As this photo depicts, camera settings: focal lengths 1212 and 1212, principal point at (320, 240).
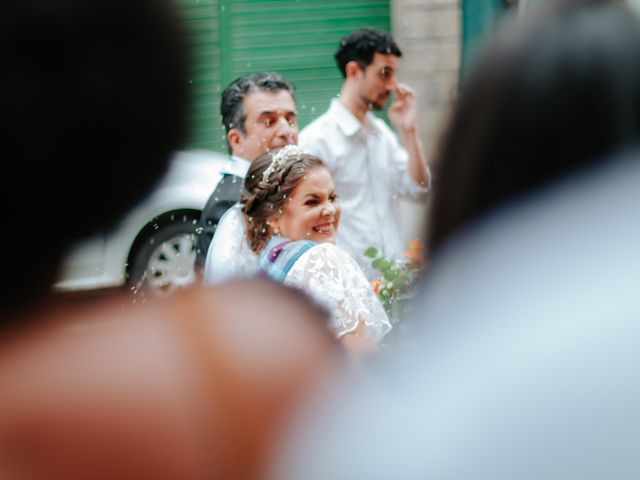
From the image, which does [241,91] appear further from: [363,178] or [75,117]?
[75,117]

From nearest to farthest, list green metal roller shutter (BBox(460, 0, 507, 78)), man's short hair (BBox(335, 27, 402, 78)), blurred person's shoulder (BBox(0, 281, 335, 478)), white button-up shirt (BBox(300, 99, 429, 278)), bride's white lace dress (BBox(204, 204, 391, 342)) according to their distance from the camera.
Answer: blurred person's shoulder (BBox(0, 281, 335, 478))
bride's white lace dress (BBox(204, 204, 391, 342))
white button-up shirt (BBox(300, 99, 429, 278))
man's short hair (BBox(335, 27, 402, 78))
green metal roller shutter (BBox(460, 0, 507, 78))

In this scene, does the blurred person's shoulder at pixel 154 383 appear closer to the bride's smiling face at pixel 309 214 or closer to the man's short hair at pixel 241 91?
the bride's smiling face at pixel 309 214

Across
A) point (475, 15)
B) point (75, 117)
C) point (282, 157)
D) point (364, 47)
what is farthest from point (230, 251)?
point (475, 15)

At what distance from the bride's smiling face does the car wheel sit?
352 cm

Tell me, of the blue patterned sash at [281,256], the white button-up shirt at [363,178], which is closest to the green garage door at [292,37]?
the white button-up shirt at [363,178]

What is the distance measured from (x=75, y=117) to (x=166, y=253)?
21.0 ft

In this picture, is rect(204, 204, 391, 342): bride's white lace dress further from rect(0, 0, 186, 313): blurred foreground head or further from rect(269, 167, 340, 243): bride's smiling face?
rect(0, 0, 186, 313): blurred foreground head

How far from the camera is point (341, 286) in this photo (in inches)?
124

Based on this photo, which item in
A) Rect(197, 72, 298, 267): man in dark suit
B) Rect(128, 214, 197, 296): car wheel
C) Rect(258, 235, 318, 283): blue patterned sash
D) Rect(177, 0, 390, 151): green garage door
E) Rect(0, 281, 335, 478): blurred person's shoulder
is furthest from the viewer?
Rect(177, 0, 390, 151): green garage door

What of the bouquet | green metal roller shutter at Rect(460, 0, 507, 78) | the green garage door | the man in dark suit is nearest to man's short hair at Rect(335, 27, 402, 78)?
green metal roller shutter at Rect(460, 0, 507, 78)

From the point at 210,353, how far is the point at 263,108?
10.6 ft

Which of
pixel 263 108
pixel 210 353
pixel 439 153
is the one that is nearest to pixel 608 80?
pixel 439 153

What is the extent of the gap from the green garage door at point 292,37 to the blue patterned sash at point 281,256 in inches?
249

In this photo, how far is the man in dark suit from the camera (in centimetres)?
410
